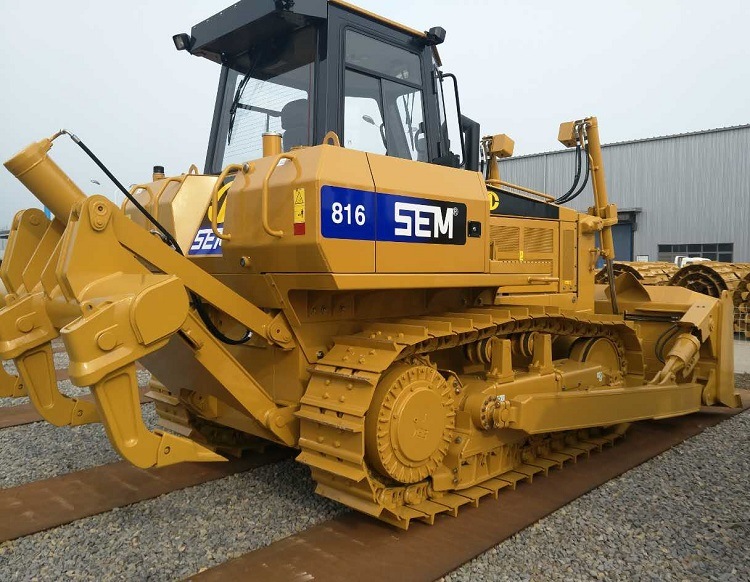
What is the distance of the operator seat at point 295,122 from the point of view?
423 centimetres

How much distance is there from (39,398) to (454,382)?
2.50 m

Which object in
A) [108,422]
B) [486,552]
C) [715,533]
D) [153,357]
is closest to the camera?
[108,422]

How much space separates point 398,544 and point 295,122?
107 inches

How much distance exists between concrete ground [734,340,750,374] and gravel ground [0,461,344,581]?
7665mm

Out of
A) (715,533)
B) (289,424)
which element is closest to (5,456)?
(289,424)

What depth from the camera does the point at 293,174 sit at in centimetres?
333

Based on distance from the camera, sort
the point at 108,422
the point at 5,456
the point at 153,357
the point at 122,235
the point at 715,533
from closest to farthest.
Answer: the point at 108,422 < the point at 122,235 < the point at 715,533 < the point at 153,357 < the point at 5,456

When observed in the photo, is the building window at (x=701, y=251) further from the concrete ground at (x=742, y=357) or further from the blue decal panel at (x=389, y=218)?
the blue decal panel at (x=389, y=218)

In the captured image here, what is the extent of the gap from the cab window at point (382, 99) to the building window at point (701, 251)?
20.9 meters

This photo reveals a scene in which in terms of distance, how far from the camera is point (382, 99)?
14.2ft

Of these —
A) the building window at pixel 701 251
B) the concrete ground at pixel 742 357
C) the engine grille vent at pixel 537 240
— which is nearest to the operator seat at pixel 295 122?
the engine grille vent at pixel 537 240

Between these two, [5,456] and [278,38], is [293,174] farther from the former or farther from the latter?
[5,456]

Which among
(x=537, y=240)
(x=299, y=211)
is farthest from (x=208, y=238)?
(x=537, y=240)

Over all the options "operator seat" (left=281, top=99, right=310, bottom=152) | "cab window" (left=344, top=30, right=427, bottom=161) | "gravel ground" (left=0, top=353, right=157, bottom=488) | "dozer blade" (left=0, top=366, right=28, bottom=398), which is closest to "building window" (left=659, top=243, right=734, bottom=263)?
"cab window" (left=344, top=30, right=427, bottom=161)
